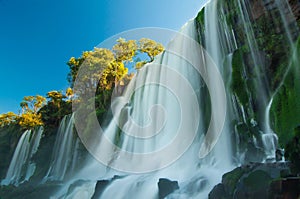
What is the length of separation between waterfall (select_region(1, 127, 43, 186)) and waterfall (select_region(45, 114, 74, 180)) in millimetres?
3434

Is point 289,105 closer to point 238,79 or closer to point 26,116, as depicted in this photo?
point 238,79

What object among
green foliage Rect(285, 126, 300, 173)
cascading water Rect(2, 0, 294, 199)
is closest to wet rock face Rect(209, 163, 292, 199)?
green foliage Rect(285, 126, 300, 173)

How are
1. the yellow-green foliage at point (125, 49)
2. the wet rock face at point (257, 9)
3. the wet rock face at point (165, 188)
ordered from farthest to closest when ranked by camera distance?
the yellow-green foliage at point (125, 49), the wet rock face at point (257, 9), the wet rock face at point (165, 188)

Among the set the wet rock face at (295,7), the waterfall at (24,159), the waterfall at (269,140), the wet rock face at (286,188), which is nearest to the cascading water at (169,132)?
the waterfall at (269,140)

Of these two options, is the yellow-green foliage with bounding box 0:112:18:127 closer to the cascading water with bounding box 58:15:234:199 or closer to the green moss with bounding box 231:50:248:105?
the cascading water with bounding box 58:15:234:199

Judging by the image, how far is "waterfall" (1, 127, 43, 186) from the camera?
22.3 metres

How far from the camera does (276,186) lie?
435 cm

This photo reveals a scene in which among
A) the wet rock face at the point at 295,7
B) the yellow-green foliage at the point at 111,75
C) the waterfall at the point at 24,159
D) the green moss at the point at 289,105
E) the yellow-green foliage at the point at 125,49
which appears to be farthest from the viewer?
the yellow-green foliage at the point at 125,49

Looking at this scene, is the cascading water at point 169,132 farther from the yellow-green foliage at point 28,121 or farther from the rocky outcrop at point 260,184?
the yellow-green foliage at point 28,121

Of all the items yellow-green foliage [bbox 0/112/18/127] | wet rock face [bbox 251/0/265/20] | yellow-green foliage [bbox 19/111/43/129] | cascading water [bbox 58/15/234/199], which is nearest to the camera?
cascading water [bbox 58/15/234/199]

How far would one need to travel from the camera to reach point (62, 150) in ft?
63.0

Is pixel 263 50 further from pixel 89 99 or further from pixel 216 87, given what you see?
pixel 89 99

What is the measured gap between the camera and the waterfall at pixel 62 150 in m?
18.1

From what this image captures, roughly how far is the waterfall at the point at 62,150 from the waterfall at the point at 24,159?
3.43 meters
